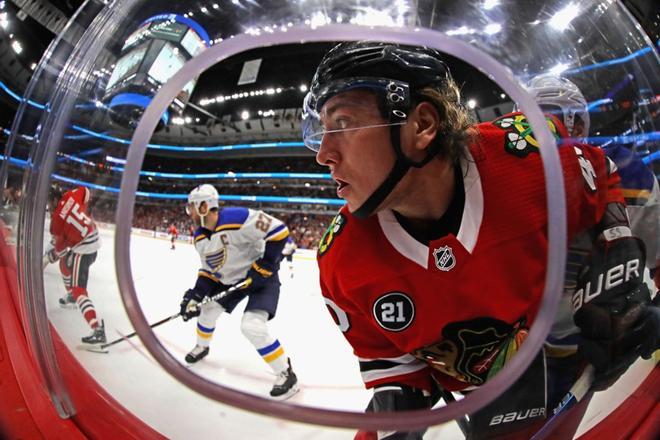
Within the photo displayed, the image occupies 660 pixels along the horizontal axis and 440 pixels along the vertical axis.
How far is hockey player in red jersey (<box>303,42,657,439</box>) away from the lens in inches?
16.4

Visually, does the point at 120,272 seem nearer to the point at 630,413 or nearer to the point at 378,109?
the point at 378,109

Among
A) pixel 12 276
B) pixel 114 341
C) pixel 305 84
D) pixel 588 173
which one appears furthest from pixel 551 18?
pixel 12 276

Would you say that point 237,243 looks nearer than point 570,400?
No

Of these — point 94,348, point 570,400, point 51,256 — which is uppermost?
point 51,256

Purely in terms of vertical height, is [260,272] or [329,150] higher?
[329,150]

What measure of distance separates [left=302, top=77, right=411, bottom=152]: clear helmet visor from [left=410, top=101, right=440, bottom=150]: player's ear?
3 centimetres

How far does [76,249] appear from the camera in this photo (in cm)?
39

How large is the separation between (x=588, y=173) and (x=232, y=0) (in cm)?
39

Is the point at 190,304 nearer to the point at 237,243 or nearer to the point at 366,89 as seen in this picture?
the point at 237,243

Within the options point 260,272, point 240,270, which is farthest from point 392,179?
point 240,270

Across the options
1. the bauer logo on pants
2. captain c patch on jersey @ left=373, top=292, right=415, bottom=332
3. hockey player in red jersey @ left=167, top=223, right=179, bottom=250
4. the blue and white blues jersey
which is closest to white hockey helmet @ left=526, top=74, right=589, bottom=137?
the bauer logo on pants

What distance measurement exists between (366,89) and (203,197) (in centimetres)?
45

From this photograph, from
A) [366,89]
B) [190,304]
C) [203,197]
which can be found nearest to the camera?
[366,89]

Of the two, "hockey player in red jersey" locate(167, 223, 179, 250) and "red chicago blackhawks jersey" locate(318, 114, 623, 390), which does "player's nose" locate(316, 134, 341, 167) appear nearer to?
"red chicago blackhawks jersey" locate(318, 114, 623, 390)
